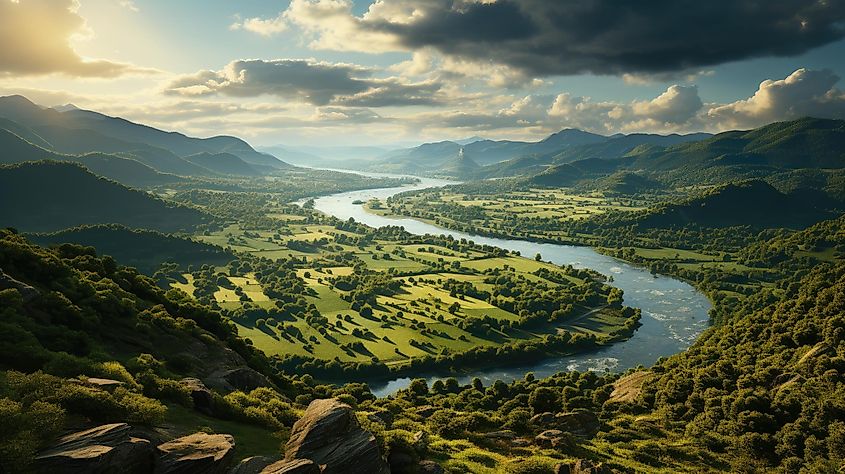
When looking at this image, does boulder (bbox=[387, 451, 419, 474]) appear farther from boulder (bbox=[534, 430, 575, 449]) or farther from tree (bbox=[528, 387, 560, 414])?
tree (bbox=[528, 387, 560, 414])

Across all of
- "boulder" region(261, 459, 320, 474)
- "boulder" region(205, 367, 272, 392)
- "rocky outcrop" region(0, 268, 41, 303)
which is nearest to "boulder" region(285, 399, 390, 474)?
"boulder" region(261, 459, 320, 474)

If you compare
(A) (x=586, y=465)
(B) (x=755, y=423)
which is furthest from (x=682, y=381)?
(A) (x=586, y=465)

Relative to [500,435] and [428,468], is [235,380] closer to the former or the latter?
[428,468]

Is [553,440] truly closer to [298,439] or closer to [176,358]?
[298,439]

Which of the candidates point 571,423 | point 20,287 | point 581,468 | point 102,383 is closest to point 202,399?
point 102,383

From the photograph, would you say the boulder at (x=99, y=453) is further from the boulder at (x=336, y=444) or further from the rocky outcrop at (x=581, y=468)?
the rocky outcrop at (x=581, y=468)

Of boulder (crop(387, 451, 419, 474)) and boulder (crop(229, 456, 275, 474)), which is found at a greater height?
boulder (crop(229, 456, 275, 474))

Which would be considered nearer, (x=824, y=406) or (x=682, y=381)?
(x=824, y=406)
